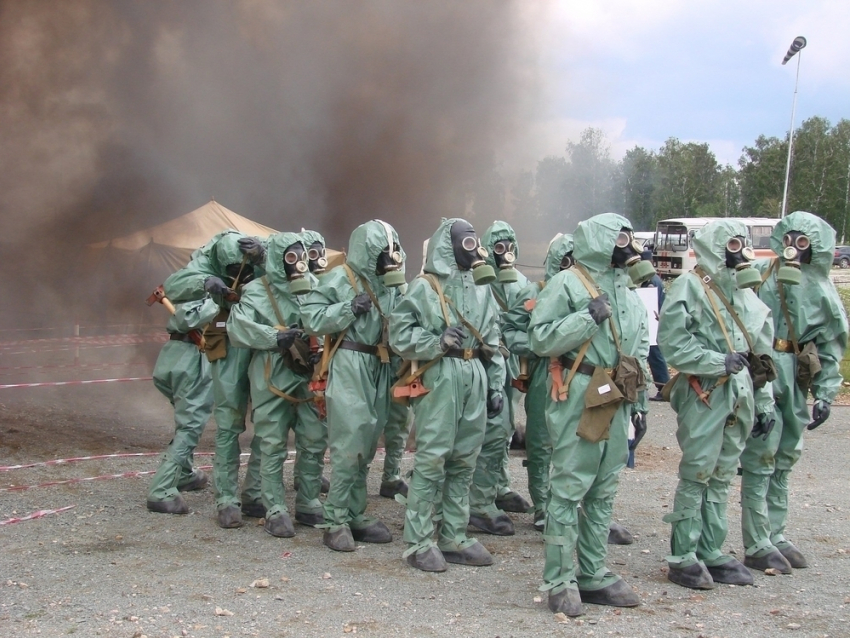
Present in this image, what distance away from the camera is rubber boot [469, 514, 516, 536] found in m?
5.13

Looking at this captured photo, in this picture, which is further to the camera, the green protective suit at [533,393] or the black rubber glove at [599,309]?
the green protective suit at [533,393]

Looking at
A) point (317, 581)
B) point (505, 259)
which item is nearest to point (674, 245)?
point (505, 259)

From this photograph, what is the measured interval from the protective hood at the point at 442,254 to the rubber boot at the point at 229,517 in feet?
6.14

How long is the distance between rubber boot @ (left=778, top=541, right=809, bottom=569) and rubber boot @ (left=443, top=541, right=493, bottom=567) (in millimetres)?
1531

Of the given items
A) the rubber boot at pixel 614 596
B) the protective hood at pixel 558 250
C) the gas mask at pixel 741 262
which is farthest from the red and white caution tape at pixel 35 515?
the gas mask at pixel 741 262

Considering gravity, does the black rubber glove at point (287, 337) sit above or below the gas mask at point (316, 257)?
below

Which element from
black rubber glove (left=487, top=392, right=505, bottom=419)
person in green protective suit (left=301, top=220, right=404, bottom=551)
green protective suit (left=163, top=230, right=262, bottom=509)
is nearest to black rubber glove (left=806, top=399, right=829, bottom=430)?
black rubber glove (left=487, top=392, right=505, bottom=419)

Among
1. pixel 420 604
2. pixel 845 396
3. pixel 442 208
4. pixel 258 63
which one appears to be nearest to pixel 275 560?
pixel 420 604

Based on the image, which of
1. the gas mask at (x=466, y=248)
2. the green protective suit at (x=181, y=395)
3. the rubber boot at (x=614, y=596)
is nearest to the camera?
the rubber boot at (x=614, y=596)

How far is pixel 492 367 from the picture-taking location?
4523 millimetres

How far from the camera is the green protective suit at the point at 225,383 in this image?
5203 millimetres

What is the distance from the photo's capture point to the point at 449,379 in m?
4.30

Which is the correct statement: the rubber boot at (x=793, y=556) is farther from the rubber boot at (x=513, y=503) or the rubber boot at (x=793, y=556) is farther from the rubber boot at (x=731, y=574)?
the rubber boot at (x=513, y=503)

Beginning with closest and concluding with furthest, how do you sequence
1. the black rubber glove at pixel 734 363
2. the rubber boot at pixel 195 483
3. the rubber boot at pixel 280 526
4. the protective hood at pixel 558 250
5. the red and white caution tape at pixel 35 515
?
the black rubber glove at pixel 734 363
the rubber boot at pixel 280 526
the red and white caution tape at pixel 35 515
the protective hood at pixel 558 250
the rubber boot at pixel 195 483
